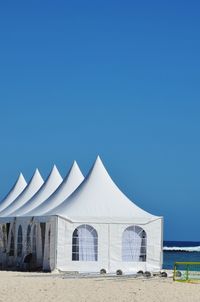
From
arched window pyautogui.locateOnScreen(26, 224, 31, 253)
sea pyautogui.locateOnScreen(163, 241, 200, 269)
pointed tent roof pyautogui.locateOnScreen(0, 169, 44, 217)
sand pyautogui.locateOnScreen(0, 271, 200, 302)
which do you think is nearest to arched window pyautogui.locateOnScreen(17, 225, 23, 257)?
arched window pyautogui.locateOnScreen(26, 224, 31, 253)

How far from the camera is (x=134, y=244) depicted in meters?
30.3

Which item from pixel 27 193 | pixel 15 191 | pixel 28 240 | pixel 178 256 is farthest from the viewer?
pixel 178 256

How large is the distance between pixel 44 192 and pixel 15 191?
5766mm

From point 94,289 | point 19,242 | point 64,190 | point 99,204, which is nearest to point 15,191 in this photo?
point 19,242

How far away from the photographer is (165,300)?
68.3 feet

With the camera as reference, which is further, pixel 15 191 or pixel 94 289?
pixel 15 191

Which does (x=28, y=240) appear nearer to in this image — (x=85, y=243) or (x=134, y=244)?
(x=85, y=243)

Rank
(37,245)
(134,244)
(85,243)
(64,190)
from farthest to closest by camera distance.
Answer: (64,190), (37,245), (134,244), (85,243)

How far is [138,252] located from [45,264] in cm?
344

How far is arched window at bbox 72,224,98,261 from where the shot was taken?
2975 cm

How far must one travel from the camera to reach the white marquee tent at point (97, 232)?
29.6m

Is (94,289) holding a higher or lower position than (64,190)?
lower

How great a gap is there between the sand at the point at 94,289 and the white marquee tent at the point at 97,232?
3.03 metres


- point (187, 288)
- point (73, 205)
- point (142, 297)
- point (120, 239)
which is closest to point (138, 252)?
point (120, 239)
